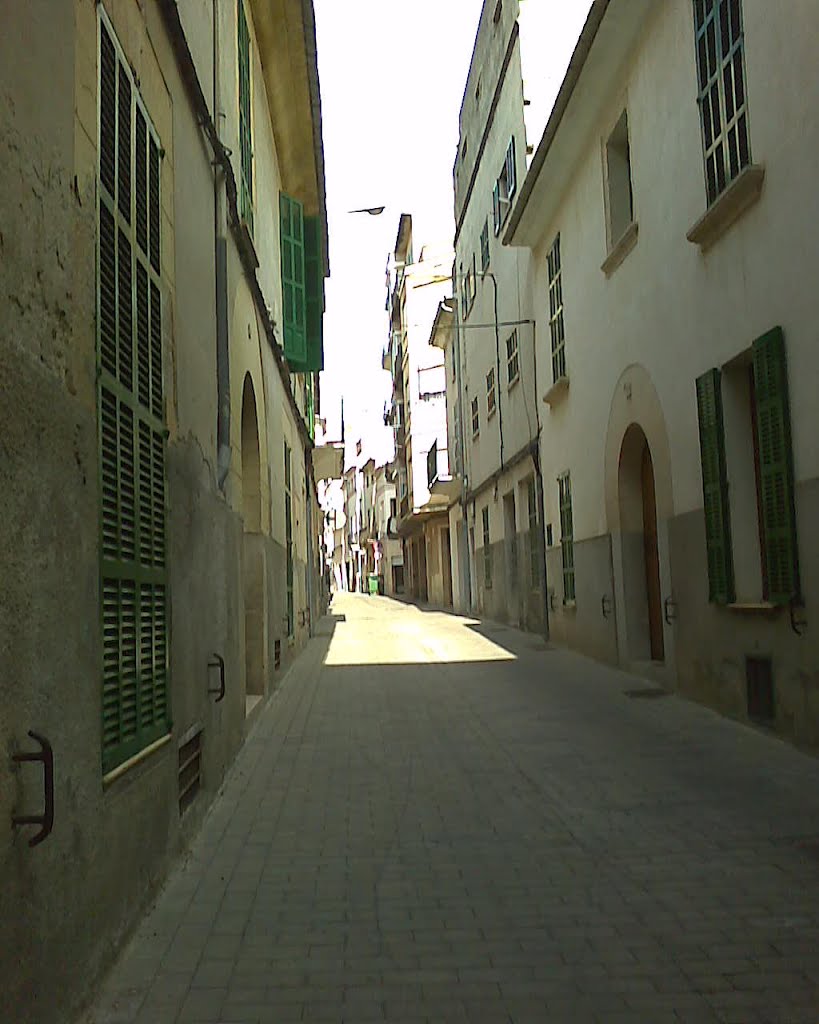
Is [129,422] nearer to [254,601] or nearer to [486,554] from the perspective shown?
[254,601]

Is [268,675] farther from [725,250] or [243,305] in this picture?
[725,250]

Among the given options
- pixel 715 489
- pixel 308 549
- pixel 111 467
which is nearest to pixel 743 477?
pixel 715 489

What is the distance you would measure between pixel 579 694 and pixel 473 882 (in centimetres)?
652

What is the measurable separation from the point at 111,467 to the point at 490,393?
19.9 m

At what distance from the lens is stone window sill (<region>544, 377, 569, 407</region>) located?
15492mm

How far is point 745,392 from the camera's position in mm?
9008

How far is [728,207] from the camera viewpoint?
8.41 meters

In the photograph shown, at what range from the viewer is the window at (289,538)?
14923mm

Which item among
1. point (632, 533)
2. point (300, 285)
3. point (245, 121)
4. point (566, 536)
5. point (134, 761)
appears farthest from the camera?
point (566, 536)

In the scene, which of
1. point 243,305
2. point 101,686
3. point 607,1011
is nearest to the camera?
point 607,1011

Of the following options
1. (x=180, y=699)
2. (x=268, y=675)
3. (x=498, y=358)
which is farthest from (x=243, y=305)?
(x=498, y=358)

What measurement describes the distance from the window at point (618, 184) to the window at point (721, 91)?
3.17 meters

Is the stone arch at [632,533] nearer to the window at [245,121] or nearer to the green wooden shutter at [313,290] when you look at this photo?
the window at [245,121]

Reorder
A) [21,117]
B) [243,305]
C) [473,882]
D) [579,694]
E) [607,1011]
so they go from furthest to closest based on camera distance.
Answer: [579,694] → [243,305] → [473,882] → [607,1011] → [21,117]
